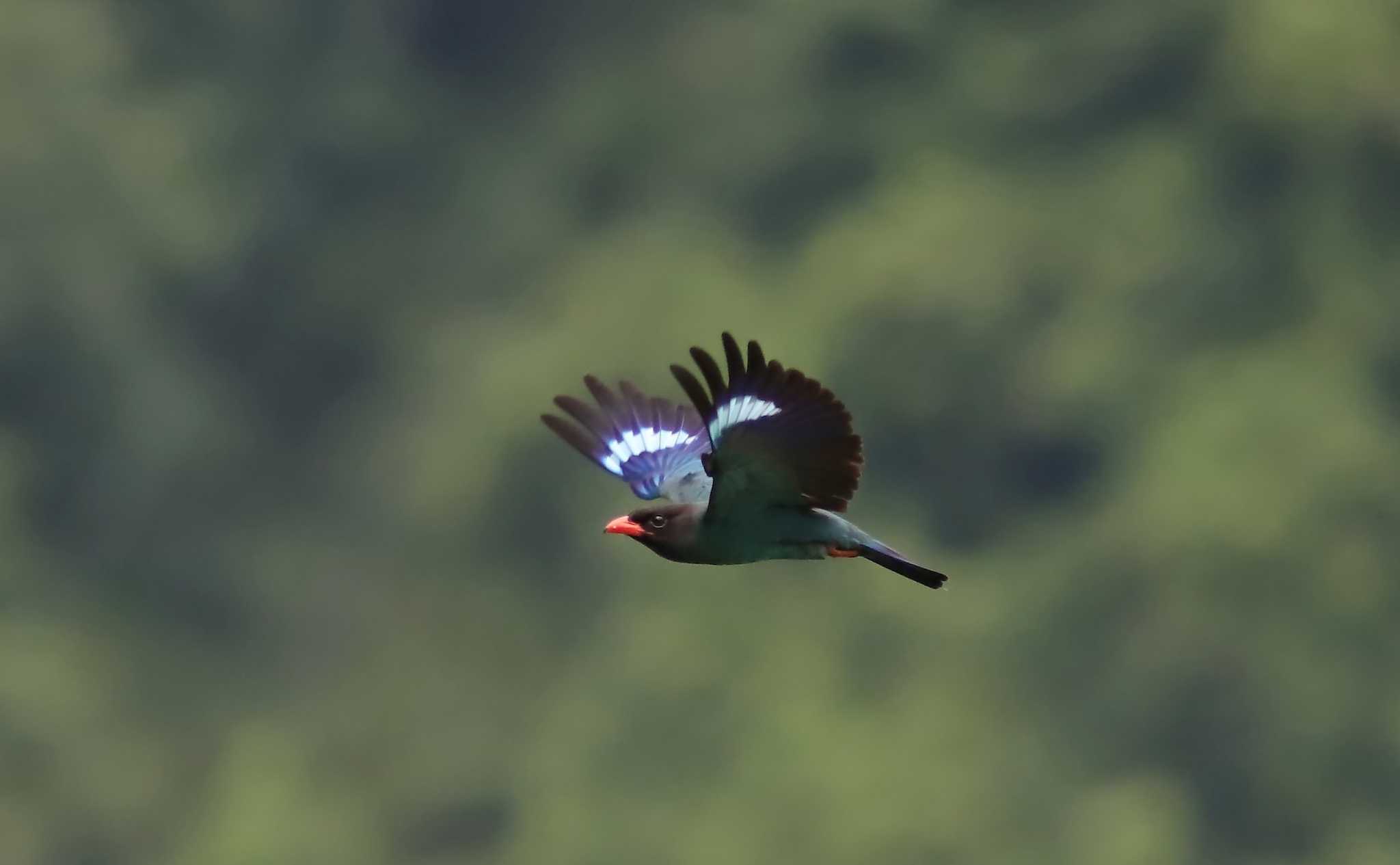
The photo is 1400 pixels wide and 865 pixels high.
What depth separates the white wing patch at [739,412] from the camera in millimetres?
5844

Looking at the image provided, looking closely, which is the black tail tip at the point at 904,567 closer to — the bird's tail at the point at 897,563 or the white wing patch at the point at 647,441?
the bird's tail at the point at 897,563

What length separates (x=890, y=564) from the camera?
248 inches

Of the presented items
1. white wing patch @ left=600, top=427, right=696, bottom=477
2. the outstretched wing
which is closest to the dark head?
the outstretched wing

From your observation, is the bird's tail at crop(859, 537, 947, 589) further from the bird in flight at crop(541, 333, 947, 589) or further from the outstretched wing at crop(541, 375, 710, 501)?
the outstretched wing at crop(541, 375, 710, 501)

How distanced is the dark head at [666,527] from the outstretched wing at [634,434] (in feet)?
3.34

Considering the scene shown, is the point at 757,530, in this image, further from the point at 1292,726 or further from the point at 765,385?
the point at 1292,726

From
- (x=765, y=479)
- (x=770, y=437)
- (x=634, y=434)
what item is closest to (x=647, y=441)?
(x=634, y=434)

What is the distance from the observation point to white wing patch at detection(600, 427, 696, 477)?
7434mm

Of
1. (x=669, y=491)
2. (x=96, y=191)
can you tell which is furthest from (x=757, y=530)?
(x=96, y=191)

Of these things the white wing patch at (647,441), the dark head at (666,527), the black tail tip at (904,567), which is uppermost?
the white wing patch at (647,441)

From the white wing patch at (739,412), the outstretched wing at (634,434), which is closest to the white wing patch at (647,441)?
the outstretched wing at (634,434)

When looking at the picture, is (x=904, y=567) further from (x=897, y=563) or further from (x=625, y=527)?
(x=625, y=527)

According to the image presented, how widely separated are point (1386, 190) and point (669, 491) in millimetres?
23268

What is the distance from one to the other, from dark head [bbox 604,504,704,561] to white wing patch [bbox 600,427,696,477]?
1.18 meters
